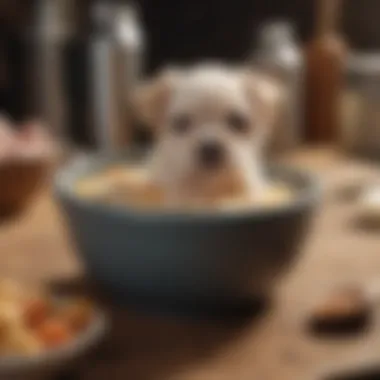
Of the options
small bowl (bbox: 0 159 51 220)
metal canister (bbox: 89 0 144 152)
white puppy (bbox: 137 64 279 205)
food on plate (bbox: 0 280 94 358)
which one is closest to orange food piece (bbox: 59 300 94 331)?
food on plate (bbox: 0 280 94 358)

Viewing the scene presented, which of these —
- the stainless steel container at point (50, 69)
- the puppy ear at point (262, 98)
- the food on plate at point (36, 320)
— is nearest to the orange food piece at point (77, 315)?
the food on plate at point (36, 320)

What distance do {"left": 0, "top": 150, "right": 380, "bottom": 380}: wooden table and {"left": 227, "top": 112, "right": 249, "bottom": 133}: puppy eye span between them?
0.35 feet

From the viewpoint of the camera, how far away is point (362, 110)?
1.49 m

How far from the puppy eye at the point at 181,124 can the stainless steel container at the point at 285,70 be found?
575 millimetres

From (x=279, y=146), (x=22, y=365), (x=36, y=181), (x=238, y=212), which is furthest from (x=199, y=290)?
(x=279, y=146)

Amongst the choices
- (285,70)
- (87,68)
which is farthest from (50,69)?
(285,70)

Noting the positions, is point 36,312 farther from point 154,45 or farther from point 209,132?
point 154,45

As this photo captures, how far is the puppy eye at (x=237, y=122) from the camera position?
83 centimetres

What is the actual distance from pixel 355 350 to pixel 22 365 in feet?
0.82

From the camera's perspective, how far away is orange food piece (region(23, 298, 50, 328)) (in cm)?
68

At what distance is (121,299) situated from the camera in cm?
77

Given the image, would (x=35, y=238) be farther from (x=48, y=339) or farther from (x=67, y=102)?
(x=67, y=102)

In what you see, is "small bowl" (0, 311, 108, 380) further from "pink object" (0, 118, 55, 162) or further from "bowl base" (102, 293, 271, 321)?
"pink object" (0, 118, 55, 162)

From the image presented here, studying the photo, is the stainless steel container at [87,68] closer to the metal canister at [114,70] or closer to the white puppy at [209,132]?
the metal canister at [114,70]
